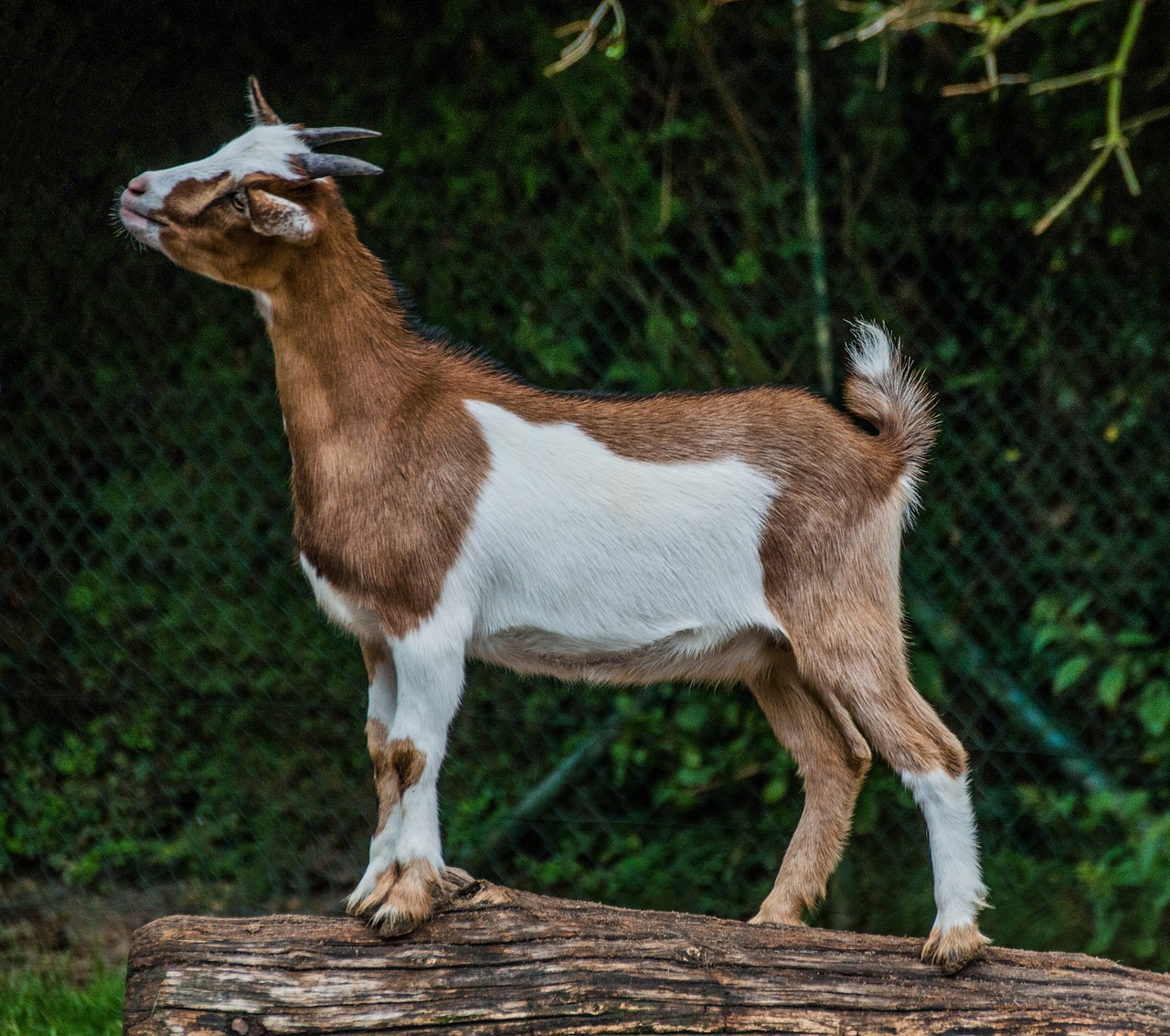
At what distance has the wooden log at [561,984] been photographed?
2.94 metres

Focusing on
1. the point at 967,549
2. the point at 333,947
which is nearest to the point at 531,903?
the point at 333,947

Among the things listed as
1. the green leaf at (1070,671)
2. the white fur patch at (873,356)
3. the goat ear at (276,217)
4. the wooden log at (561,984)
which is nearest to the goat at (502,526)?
the goat ear at (276,217)

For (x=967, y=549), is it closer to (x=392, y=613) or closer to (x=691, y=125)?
(x=691, y=125)

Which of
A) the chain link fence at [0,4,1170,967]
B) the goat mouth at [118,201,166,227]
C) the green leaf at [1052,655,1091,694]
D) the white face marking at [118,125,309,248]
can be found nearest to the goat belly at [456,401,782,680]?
the white face marking at [118,125,309,248]

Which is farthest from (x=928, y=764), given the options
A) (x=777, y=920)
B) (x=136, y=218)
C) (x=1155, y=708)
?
(x=136, y=218)

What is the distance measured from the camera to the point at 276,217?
9.45 ft

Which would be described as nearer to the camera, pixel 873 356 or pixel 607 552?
pixel 607 552

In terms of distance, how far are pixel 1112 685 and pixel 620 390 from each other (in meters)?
1.91

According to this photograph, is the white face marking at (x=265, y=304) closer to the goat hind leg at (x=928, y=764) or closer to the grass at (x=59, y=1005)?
the goat hind leg at (x=928, y=764)

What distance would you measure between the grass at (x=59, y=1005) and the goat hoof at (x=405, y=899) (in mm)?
1609

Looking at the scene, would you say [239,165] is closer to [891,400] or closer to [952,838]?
[891,400]

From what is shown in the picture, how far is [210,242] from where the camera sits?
2.92 m

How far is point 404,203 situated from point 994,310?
83.4 inches

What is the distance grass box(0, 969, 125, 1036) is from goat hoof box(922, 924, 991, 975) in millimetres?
2457
